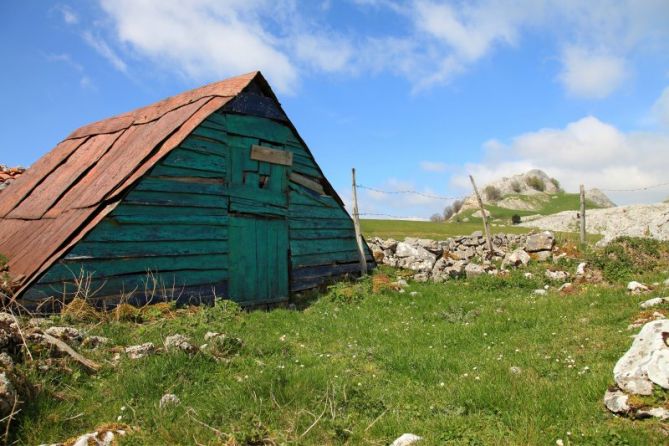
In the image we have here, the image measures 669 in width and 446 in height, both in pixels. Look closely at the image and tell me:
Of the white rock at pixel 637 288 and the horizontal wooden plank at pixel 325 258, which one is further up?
the horizontal wooden plank at pixel 325 258

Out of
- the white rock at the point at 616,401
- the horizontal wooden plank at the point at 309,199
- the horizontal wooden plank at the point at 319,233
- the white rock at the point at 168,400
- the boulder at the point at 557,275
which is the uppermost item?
the horizontal wooden plank at the point at 309,199

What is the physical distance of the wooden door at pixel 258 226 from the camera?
1100 cm

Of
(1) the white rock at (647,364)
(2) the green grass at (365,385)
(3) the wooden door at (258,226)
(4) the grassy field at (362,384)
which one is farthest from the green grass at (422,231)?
(1) the white rock at (647,364)

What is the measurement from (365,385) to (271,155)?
7310mm

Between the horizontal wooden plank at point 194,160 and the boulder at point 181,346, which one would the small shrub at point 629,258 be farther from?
the boulder at point 181,346

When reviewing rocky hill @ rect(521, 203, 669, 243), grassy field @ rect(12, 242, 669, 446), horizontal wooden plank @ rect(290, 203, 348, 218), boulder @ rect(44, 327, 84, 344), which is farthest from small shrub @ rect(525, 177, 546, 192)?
boulder @ rect(44, 327, 84, 344)

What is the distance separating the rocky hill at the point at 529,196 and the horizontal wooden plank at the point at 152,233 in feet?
218

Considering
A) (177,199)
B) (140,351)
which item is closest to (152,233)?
(177,199)

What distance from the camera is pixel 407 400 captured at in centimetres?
521

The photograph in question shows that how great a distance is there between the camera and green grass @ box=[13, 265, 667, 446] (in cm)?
431

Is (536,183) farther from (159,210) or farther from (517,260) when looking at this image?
(159,210)

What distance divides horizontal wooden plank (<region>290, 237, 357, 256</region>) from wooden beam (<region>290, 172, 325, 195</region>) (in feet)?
4.38

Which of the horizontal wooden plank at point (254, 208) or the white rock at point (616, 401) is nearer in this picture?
the white rock at point (616, 401)

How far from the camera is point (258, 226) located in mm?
11547
